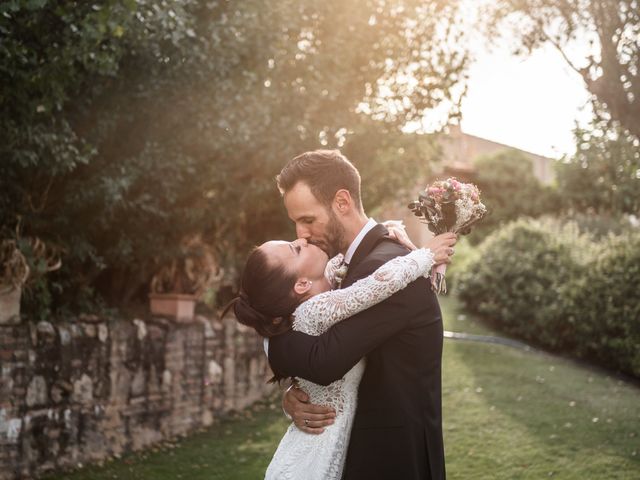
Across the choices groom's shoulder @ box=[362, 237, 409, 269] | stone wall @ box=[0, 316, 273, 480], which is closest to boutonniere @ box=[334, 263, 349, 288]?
groom's shoulder @ box=[362, 237, 409, 269]

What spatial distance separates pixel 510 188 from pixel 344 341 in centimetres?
2996

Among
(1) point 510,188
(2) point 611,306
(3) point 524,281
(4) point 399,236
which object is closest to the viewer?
(4) point 399,236

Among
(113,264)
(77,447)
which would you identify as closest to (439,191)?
(77,447)

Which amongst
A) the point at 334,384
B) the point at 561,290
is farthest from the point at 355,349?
the point at 561,290

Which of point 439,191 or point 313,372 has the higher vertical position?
point 439,191

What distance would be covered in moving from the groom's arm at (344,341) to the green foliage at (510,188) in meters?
26.9

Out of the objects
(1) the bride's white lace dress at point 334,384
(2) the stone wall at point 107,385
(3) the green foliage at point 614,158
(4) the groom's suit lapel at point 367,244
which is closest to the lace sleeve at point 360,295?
(1) the bride's white lace dress at point 334,384

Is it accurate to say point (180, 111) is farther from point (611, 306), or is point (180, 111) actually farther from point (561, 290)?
point (561, 290)

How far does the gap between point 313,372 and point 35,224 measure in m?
6.17

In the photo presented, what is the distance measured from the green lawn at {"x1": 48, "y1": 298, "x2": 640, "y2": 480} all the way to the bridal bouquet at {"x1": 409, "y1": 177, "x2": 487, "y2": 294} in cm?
525

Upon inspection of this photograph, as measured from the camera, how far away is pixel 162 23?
24.2 ft

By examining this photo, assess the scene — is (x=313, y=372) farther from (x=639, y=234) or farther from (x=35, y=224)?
(x=639, y=234)

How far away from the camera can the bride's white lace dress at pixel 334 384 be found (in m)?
2.97

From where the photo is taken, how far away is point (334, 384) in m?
3.20
